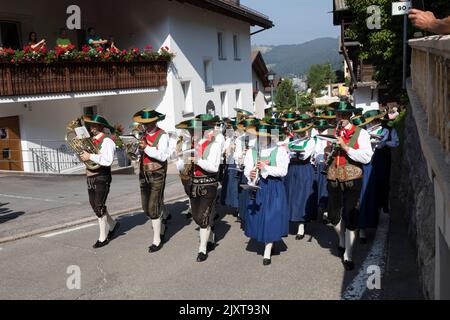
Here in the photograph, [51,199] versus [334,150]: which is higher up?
[334,150]

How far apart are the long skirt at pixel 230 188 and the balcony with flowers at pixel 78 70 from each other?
8.74 metres

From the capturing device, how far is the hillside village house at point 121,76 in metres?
16.4

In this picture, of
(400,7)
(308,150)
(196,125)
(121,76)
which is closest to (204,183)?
(196,125)

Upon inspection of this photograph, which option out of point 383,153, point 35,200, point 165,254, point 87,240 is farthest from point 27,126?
point 383,153

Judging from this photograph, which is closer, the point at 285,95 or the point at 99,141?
the point at 99,141

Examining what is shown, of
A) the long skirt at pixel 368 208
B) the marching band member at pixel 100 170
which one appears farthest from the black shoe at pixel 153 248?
the long skirt at pixel 368 208

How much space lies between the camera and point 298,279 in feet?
18.9

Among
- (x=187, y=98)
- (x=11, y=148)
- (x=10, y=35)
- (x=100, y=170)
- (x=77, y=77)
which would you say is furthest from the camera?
(x=187, y=98)

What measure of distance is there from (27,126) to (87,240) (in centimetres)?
1005

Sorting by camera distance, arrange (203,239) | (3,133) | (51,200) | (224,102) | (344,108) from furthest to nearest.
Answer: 1. (224,102)
2. (3,133)
3. (51,200)
4. (203,239)
5. (344,108)

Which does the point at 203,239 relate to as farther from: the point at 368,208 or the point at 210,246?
the point at 368,208

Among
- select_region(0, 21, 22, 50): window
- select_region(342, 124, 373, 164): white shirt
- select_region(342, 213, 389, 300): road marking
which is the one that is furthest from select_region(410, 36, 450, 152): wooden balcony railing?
select_region(0, 21, 22, 50): window

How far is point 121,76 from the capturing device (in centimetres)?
1842

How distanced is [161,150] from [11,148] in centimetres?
1123
